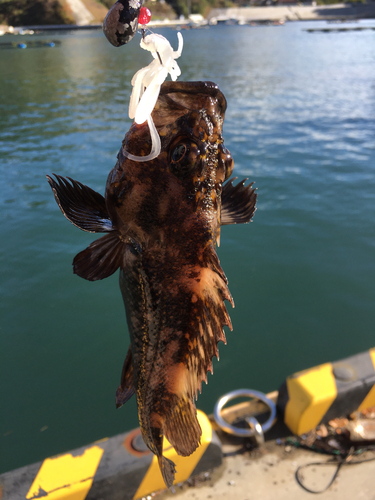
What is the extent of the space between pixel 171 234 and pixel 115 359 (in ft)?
21.6

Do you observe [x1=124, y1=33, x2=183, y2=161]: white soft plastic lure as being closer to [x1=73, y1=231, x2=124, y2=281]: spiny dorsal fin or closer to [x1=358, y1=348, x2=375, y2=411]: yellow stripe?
[x1=73, y1=231, x2=124, y2=281]: spiny dorsal fin

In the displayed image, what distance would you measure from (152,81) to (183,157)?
0.35 metres

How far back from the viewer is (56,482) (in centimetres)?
449

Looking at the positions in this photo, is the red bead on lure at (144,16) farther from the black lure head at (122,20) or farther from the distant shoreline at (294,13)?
the distant shoreline at (294,13)

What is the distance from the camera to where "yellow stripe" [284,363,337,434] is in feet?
18.7

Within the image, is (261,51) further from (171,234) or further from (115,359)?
(171,234)

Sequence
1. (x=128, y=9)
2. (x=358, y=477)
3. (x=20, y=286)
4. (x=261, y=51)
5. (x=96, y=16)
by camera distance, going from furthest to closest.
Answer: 1. (x=96, y=16)
2. (x=261, y=51)
3. (x=20, y=286)
4. (x=358, y=477)
5. (x=128, y=9)

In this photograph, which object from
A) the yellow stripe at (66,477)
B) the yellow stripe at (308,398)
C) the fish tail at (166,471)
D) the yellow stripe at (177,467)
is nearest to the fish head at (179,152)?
the fish tail at (166,471)

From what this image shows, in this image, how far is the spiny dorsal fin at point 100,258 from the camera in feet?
6.79

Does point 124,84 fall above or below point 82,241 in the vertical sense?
above

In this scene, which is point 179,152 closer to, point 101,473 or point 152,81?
point 152,81

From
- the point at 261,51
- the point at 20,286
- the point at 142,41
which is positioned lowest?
the point at 20,286

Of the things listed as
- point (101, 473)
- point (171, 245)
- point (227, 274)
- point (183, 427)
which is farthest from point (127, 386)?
point (227, 274)

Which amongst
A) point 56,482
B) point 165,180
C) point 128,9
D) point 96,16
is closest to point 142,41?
point 128,9
